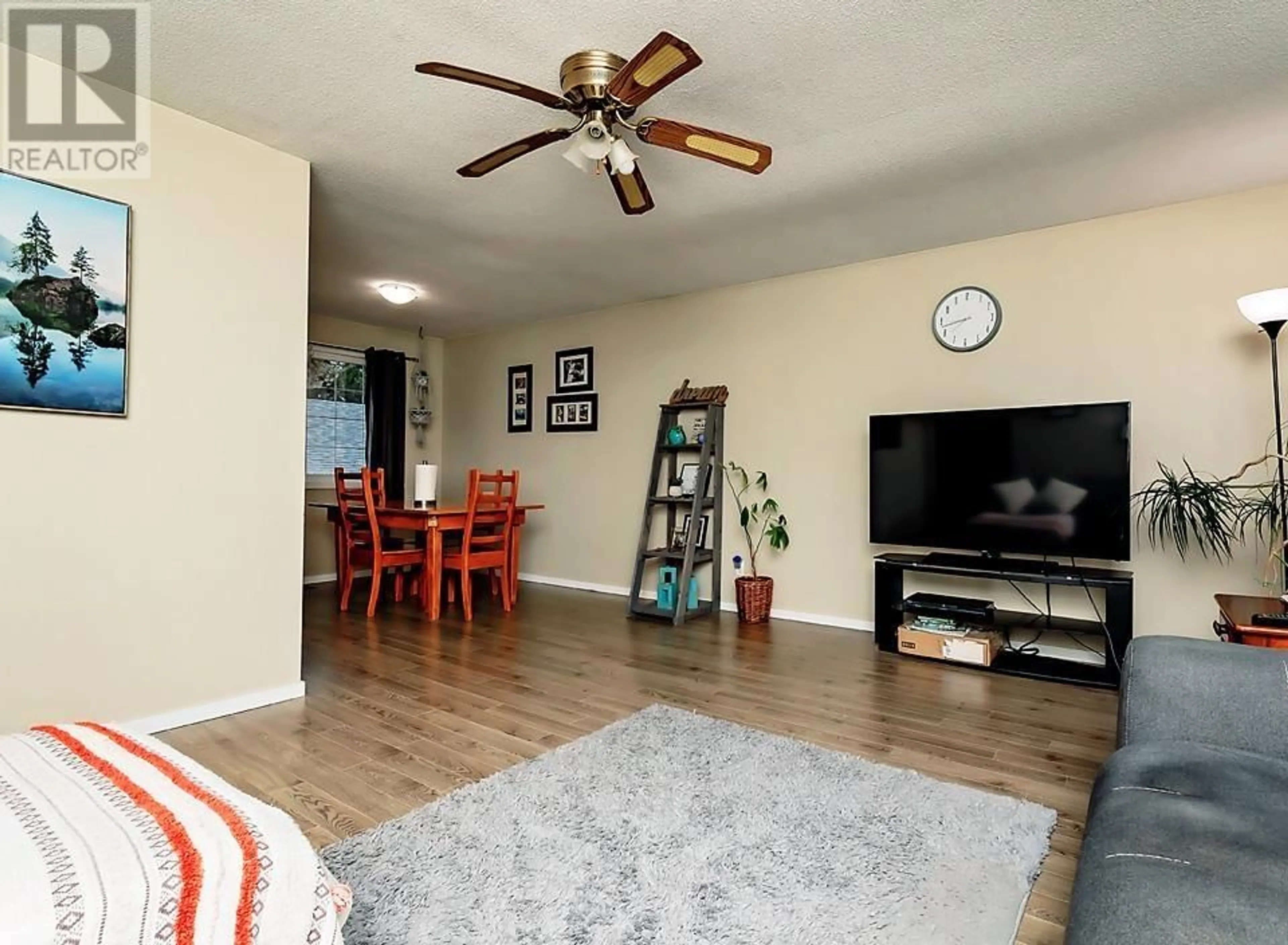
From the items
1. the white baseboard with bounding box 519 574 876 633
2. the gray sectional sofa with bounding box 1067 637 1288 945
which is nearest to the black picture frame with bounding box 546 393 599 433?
the white baseboard with bounding box 519 574 876 633

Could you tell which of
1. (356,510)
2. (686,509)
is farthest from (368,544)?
(686,509)

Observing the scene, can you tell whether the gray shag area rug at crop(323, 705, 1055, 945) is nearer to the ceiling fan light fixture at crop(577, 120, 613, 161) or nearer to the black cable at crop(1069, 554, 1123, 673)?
the black cable at crop(1069, 554, 1123, 673)

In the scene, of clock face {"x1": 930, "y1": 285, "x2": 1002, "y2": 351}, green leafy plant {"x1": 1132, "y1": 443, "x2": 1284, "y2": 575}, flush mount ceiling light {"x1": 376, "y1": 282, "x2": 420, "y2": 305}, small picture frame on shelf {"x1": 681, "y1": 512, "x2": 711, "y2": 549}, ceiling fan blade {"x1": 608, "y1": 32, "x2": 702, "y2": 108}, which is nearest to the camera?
ceiling fan blade {"x1": 608, "y1": 32, "x2": 702, "y2": 108}

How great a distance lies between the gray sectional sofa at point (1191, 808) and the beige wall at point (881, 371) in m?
2.38

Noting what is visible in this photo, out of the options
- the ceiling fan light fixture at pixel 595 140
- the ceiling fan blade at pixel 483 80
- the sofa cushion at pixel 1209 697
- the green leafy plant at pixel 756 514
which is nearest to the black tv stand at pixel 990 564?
the green leafy plant at pixel 756 514

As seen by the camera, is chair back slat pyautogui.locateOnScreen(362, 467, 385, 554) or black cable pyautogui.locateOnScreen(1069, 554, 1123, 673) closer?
black cable pyautogui.locateOnScreen(1069, 554, 1123, 673)

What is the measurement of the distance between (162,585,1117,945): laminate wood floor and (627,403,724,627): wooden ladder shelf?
0.58m

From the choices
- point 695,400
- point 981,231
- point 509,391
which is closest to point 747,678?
point 695,400

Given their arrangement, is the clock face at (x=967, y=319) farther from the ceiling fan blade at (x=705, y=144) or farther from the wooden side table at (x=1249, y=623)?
the ceiling fan blade at (x=705, y=144)

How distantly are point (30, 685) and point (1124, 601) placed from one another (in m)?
4.50

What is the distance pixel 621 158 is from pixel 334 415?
15.9ft

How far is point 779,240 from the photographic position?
4160mm

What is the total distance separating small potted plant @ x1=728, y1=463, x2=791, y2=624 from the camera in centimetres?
473

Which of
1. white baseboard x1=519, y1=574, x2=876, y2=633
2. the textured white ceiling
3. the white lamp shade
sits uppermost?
the textured white ceiling
